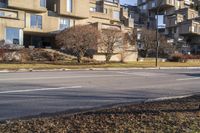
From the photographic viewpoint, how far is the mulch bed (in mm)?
6773

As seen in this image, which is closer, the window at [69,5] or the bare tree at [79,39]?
the bare tree at [79,39]

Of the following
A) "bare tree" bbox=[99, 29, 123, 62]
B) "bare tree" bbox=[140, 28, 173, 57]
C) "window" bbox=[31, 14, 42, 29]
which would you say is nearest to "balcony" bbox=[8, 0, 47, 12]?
"window" bbox=[31, 14, 42, 29]

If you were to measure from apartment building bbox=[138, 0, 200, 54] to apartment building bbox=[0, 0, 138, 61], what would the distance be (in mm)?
29389

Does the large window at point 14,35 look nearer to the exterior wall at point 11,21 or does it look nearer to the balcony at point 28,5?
the exterior wall at point 11,21

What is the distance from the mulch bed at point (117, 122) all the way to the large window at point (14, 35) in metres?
40.3

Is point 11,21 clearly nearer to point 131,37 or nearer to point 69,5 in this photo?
point 69,5

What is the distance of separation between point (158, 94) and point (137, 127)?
6950mm

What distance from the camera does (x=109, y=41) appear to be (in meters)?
44.7

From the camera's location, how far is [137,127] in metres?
7.05

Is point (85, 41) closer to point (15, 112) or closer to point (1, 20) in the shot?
point (1, 20)

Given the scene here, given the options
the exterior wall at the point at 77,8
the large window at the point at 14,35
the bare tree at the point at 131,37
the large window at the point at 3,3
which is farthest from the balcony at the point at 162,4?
the large window at the point at 14,35

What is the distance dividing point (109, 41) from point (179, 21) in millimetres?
52364

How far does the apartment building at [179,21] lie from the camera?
285ft

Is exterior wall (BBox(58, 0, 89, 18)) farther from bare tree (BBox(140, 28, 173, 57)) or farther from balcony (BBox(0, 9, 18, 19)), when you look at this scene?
bare tree (BBox(140, 28, 173, 57))
